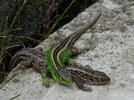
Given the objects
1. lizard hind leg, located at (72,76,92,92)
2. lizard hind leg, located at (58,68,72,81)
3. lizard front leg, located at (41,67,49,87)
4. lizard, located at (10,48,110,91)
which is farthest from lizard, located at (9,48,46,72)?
lizard hind leg, located at (72,76,92,92)

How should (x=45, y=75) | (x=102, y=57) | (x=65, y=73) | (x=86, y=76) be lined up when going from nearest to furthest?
(x=65, y=73) → (x=86, y=76) → (x=45, y=75) → (x=102, y=57)

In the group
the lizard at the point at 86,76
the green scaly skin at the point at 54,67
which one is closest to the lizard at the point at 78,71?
the lizard at the point at 86,76

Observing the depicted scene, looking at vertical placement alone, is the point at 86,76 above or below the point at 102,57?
below

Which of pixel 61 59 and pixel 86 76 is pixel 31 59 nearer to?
pixel 61 59

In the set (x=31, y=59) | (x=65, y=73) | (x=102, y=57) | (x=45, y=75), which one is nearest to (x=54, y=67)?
(x=45, y=75)

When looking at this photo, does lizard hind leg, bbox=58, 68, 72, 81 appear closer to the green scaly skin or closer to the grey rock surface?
the green scaly skin

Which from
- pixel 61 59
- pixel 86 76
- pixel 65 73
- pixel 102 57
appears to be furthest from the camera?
pixel 102 57

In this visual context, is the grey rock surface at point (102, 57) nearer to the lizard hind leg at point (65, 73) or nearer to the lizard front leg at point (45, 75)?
the lizard front leg at point (45, 75)
